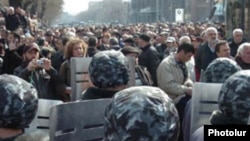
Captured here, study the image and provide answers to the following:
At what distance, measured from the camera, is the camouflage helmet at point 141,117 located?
2.66 metres

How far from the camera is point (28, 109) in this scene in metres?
3.27

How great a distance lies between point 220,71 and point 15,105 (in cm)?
210

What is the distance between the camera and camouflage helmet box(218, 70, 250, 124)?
3.48m

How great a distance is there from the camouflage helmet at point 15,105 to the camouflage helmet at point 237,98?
1.10 metres

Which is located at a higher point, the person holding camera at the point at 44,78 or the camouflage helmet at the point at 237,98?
the camouflage helmet at the point at 237,98

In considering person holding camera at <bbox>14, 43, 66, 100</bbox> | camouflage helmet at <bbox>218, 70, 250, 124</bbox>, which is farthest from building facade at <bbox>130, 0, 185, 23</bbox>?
camouflage helmet at <bbox>218, 70, 250, 124</bbox>

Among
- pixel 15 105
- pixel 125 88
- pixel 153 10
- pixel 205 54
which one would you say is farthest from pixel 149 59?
pixel 153 10

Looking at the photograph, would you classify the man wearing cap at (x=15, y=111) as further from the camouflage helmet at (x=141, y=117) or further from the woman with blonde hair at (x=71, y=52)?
the woman with blonde hair at (x=71, y=52)

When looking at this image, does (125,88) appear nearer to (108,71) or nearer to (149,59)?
(108,71)

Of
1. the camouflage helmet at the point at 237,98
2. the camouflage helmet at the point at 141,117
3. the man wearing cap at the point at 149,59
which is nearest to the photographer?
the camouflage helmet at the point at 141,117

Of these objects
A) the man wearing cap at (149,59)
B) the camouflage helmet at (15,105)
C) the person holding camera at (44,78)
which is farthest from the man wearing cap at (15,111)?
the man wearing cap at (149,59)

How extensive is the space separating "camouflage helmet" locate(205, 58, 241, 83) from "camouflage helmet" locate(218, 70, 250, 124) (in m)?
1.22

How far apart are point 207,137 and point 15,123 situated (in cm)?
102

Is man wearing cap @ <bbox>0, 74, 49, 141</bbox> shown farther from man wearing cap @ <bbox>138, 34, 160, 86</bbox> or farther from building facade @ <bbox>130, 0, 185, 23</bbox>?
building facade @ <bbox>130, 0, 185, 23</bbox>
